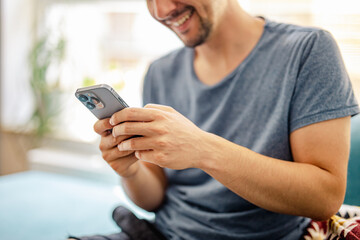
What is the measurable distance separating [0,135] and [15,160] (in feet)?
0.87

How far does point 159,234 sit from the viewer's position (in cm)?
111

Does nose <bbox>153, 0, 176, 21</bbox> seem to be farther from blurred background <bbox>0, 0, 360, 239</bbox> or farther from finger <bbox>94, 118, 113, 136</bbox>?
blurred background <bbox>0, 0, 360, 239</bbox>

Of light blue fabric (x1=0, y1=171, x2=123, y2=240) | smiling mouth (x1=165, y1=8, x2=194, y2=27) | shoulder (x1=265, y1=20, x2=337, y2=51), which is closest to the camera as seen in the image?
shoulder (x1=265, y1=20, x2=337, y2=51)

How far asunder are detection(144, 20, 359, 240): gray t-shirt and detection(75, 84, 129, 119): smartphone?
383mm

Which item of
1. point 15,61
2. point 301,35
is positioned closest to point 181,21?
point 301,35

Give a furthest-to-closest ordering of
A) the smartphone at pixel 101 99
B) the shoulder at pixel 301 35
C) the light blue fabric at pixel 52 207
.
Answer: the light blue fabric at pixel 52 207
the shoulder at pixel 301 35
the smartphone at pixel 101 99

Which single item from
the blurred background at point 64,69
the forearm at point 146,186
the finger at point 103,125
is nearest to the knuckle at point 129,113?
the finger at point 103,125

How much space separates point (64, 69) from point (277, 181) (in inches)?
100

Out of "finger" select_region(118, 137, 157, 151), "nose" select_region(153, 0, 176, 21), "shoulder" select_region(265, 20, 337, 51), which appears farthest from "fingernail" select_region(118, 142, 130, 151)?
"shoulder" select_region(265, 20, 337, 51)

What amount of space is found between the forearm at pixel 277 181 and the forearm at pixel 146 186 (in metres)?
0.34

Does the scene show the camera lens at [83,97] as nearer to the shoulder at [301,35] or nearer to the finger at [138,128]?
the finger at [138,128]

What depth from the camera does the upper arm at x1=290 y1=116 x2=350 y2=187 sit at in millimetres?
862

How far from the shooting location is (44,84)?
2891 mm

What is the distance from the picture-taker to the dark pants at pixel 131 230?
41.2 inches
